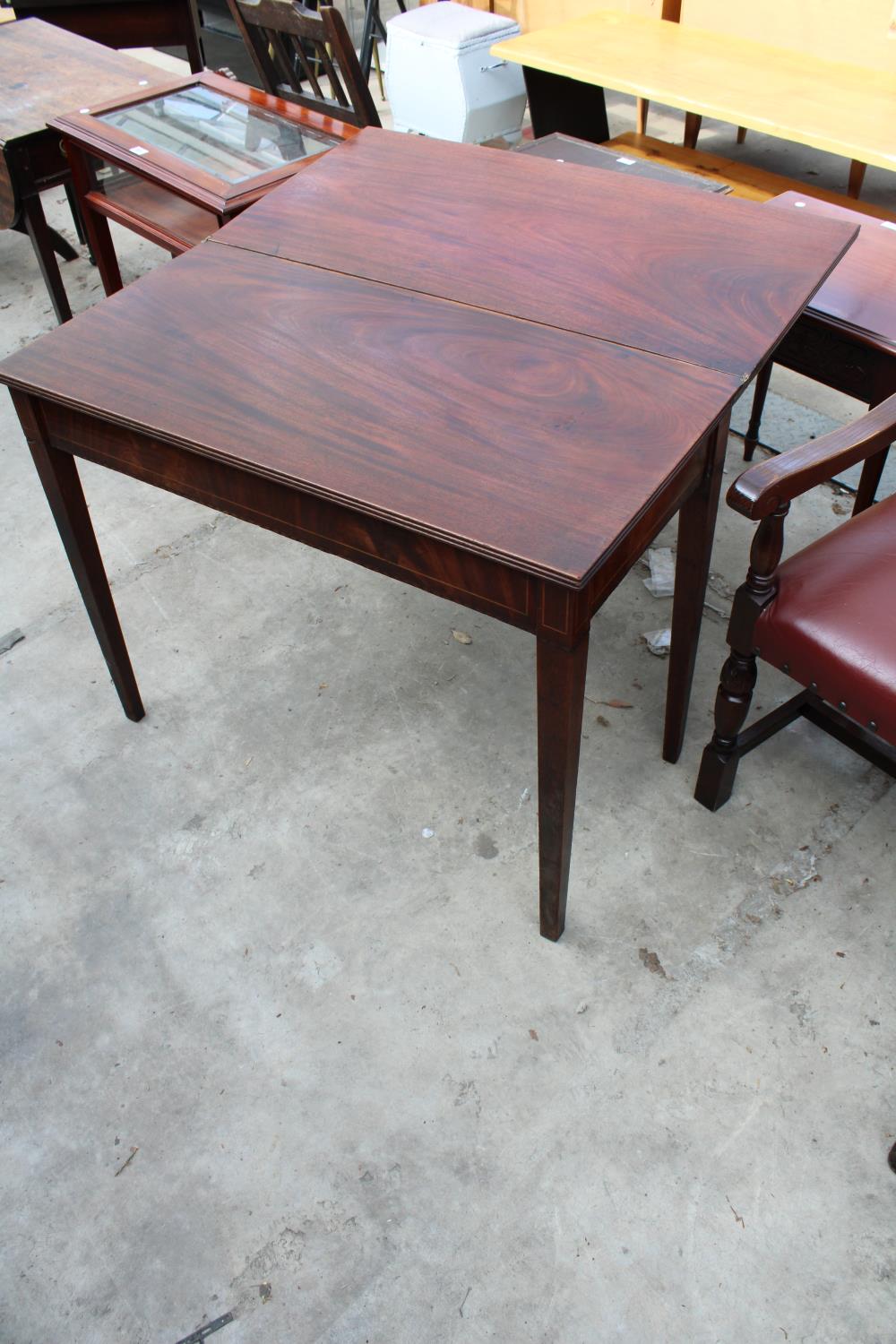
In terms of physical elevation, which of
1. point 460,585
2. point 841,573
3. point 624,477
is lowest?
point 841,573

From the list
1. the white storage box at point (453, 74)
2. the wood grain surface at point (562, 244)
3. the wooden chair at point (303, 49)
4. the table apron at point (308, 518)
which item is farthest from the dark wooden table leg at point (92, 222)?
the white storage box at point (453, 74)

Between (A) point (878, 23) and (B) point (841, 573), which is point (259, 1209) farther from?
(A) point (878, 23)

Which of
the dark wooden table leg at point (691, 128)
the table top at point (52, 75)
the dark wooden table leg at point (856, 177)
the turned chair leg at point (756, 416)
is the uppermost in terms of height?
the table top at point (52, 75)

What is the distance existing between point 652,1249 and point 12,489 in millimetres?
2305

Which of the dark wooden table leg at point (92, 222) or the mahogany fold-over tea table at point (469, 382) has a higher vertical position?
the mahogany fold-over tea table at point (469, 382)

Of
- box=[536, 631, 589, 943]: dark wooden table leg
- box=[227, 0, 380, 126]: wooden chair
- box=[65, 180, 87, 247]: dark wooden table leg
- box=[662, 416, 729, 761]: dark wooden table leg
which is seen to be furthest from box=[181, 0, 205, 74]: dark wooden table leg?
box=[536, 631, 589, 943]: dark wooden table leg

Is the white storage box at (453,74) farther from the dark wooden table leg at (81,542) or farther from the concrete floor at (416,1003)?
the dark wooden table leg at (81,542)

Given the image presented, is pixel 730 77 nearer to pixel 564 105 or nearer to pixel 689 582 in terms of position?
pixel 564 105

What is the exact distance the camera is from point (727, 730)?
1.66 meters

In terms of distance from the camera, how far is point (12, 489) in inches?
104

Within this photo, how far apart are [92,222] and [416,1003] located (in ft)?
7.02

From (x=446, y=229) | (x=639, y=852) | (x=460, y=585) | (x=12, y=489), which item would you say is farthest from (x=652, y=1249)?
(x=12, y=489)

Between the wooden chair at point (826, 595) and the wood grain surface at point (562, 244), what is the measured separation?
0.16m

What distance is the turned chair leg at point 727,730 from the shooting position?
1556 millimetres
